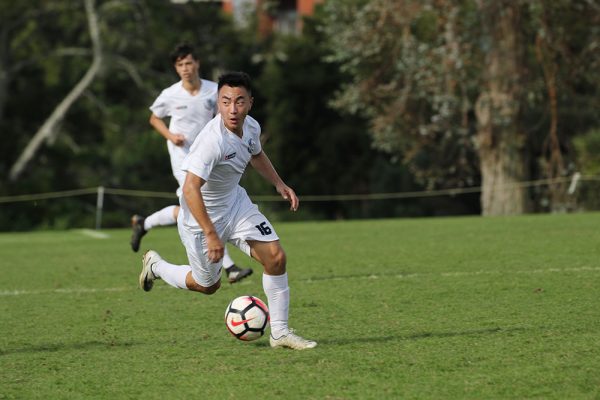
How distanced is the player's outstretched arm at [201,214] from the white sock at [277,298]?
54 cm

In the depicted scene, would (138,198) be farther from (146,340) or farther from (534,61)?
(146,340)

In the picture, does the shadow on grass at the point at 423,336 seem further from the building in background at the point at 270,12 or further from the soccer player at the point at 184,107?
the building in background at the point at 270,12

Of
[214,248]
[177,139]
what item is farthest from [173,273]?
[177,139]

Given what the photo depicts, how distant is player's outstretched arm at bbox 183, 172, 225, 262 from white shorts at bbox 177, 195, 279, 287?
0.46 metres

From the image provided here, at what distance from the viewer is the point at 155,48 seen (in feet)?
119

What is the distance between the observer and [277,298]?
278 inches

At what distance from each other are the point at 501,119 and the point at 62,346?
674 inches

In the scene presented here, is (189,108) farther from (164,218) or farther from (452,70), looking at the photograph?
(452,70)

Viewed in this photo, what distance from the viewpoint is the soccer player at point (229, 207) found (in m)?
6.75

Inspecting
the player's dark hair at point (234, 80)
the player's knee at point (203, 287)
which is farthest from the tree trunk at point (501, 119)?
the player's dark hair at point (234, 80)

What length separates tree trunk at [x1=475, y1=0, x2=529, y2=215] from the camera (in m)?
22.6

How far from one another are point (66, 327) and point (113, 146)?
3104 centimetres

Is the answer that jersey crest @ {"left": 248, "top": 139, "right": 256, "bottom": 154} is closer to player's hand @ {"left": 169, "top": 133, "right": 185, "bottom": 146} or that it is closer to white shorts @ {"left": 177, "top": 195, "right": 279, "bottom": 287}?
white shorts @ {"left": 177, "top": 195, "right": 279, "bottom": 287}

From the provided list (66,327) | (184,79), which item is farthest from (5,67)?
(66,327)
